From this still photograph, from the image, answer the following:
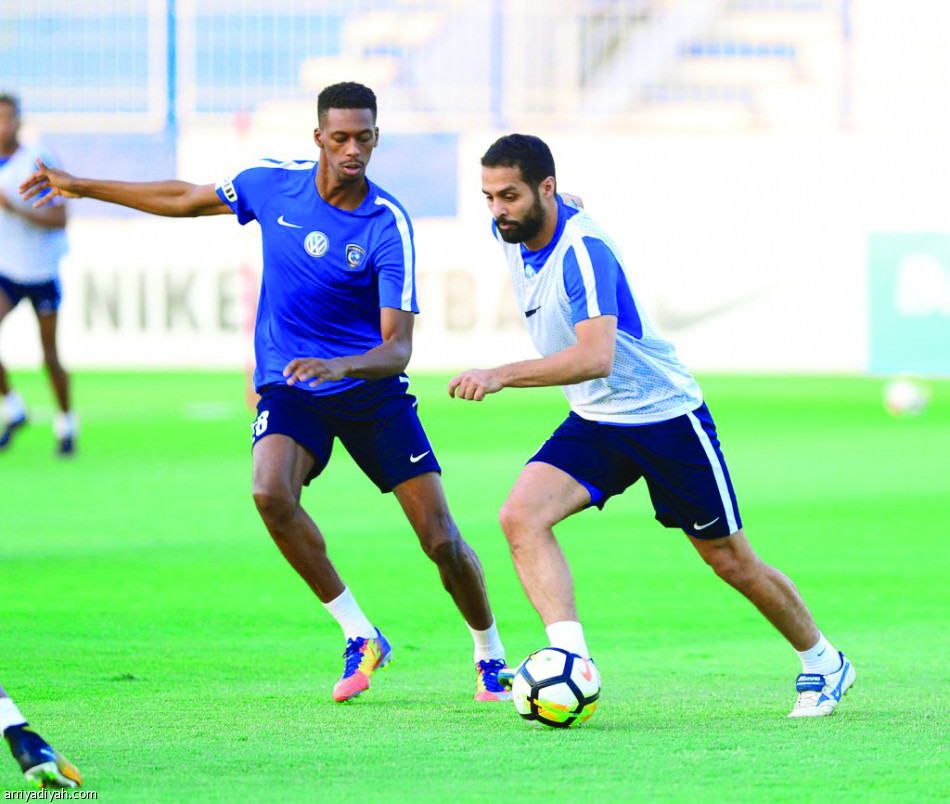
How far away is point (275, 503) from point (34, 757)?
196 centimetres

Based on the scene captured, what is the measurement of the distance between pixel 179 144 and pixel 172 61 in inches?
61.5

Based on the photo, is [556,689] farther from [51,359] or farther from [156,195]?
[51,359]

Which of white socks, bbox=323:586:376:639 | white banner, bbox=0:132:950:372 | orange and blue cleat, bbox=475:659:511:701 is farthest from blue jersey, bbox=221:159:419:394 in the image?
white banner, bbox=0:132:950:372

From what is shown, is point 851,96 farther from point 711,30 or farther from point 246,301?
point 246,301

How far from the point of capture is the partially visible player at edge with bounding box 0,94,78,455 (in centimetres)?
1370

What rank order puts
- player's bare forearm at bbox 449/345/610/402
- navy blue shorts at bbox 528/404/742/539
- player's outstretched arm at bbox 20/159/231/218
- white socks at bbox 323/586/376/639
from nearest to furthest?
player's bare forearm at bbox 449/345/610/402 < navy blue shorts at bbox 528/404/742/539 < white socks at bbox 323/586/376/639 < player's outstretched arm at bbox 20/159/231/218

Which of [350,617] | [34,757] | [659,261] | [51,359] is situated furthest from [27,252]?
[659,261]

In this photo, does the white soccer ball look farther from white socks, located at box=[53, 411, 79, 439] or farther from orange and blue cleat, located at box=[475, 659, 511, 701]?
orange and blue cleat, located at box=[475, 659, 511, 701]

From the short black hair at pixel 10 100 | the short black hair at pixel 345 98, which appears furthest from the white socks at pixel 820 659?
the short black hair at pixel 10 100

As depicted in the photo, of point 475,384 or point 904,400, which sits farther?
Result: point 904,400

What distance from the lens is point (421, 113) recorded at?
24.8 meters

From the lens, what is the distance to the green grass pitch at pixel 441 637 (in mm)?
4922

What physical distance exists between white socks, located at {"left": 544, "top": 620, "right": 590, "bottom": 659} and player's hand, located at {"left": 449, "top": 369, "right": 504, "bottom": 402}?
2.94 ft

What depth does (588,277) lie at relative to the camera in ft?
18.9
